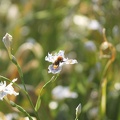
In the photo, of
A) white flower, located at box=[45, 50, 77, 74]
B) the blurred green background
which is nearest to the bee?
white flower, located at box=[45, 50, 77, 74]

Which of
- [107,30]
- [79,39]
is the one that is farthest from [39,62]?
[107,30]

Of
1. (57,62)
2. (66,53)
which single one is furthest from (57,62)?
(66,53)

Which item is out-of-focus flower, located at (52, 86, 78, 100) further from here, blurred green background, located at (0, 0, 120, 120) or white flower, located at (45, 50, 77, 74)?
white flower, located at (45, 50, 77, 74)

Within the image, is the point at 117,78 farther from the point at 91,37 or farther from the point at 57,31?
the point at 57,31

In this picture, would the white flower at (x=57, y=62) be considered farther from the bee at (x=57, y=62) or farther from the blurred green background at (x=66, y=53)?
the blurred green background at (x=66, y=53)

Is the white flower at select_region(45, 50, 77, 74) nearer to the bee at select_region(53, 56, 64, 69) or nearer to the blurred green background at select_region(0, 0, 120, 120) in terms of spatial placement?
the bee at select_region(53, 56, 64, 69)

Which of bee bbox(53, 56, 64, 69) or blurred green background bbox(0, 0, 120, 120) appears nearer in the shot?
bee bbox(53, 56, 64, 69)

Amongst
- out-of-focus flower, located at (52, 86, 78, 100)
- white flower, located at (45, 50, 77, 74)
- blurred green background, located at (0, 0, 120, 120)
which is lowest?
white flower, located at (45, 50, 77, 74)

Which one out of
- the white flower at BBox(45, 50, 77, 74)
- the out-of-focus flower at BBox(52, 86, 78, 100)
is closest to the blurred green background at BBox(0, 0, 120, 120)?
the out-of-focus flower at BBox(52, 86, 78, 100)

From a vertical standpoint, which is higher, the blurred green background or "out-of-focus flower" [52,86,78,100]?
the blurred green background

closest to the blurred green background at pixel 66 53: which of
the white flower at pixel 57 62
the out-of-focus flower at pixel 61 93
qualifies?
the out-of-focus flower at pixel 61 93
